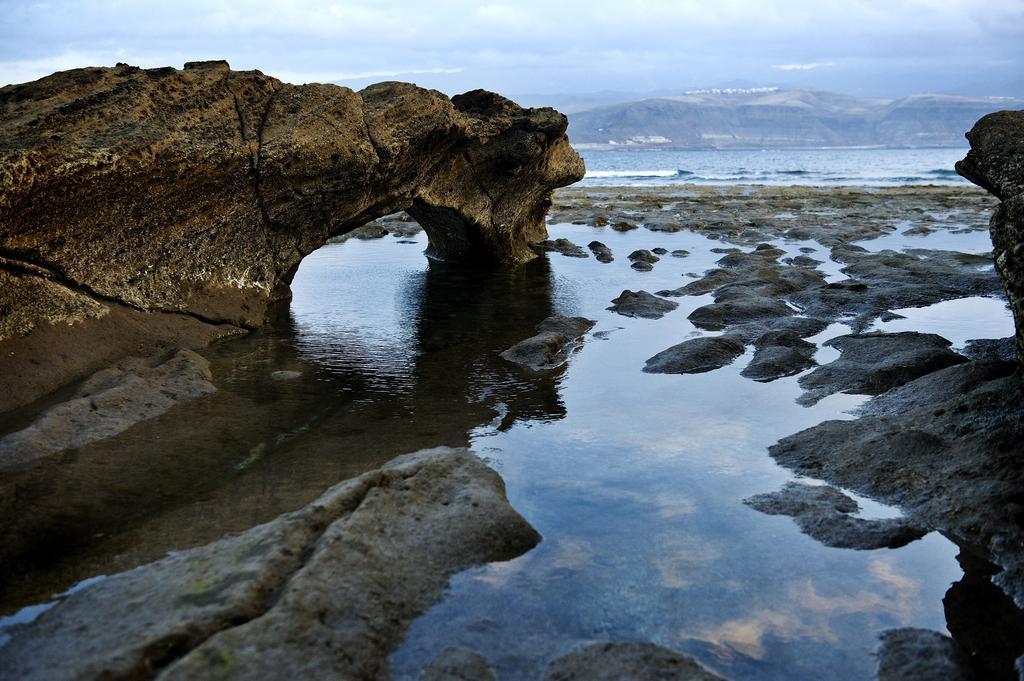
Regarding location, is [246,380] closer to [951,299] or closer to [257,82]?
[257,82]

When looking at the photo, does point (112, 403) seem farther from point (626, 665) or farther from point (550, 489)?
point (626, 665)

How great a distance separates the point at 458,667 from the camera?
415 cm

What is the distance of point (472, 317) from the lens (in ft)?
42.4

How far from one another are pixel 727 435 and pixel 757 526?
1.88 metres

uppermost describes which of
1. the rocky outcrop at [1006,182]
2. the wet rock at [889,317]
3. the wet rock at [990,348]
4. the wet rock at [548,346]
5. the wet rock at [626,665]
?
the rocky outcrop at [1006,182]

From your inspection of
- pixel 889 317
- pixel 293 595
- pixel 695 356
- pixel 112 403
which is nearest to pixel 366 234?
pixel 889 317

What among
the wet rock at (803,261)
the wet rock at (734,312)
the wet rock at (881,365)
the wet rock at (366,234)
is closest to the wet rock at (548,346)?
the wet rock at (734,312)

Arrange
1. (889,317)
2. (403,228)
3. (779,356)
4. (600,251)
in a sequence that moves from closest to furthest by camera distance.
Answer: (779,356)
(889,317)
(600,251)
(403,228)

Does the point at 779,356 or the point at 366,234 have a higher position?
the point at 366,234

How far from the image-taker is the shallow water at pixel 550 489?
4.60 m

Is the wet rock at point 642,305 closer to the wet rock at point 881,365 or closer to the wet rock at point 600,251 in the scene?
the wet rock at point 881,365

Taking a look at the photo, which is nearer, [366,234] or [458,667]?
[458,667]

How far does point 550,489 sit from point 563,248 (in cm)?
1482

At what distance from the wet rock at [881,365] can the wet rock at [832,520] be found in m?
2.43
